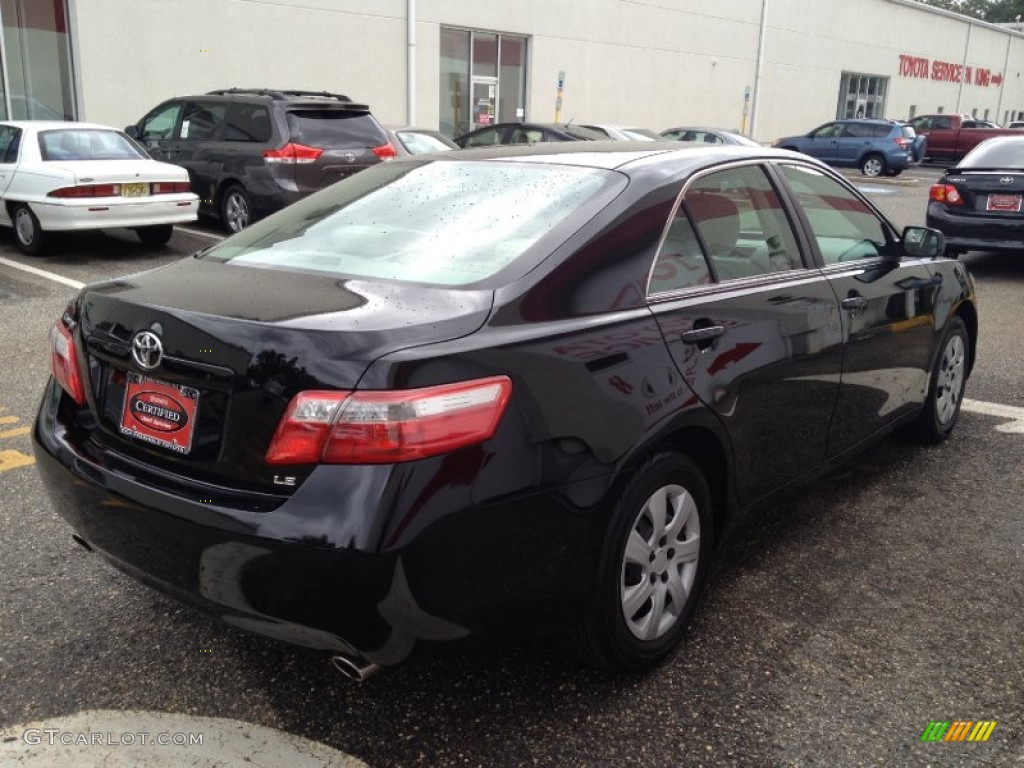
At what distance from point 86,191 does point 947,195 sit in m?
8.99

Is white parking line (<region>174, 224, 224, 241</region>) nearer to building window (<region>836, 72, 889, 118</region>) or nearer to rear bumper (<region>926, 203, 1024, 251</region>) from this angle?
rear bumper (<region>926, 203, 1024, 251</region>)

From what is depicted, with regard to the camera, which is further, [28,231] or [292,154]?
[292,154]

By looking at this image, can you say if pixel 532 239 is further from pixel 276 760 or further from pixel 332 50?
pixel 332 50

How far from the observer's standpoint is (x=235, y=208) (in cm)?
1148

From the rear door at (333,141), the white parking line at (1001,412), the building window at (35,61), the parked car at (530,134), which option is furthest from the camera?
the parked car at (530,134)

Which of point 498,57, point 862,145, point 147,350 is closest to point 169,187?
point 147,350

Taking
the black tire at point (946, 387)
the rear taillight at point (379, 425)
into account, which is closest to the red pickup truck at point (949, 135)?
the black tire at point (946, 387)

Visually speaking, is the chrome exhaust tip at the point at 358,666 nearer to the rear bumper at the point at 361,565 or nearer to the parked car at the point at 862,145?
the rear bumper at the point at 361,565

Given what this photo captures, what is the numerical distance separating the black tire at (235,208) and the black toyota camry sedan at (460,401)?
820 centimetres

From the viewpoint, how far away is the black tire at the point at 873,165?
2694 cm

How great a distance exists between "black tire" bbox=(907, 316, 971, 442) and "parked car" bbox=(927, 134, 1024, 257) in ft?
18.9

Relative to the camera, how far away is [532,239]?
272 cm

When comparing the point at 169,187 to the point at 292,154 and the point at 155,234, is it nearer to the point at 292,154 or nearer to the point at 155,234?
the point at 155,234

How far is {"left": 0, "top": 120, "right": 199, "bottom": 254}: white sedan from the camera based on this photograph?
A: 380 inches
